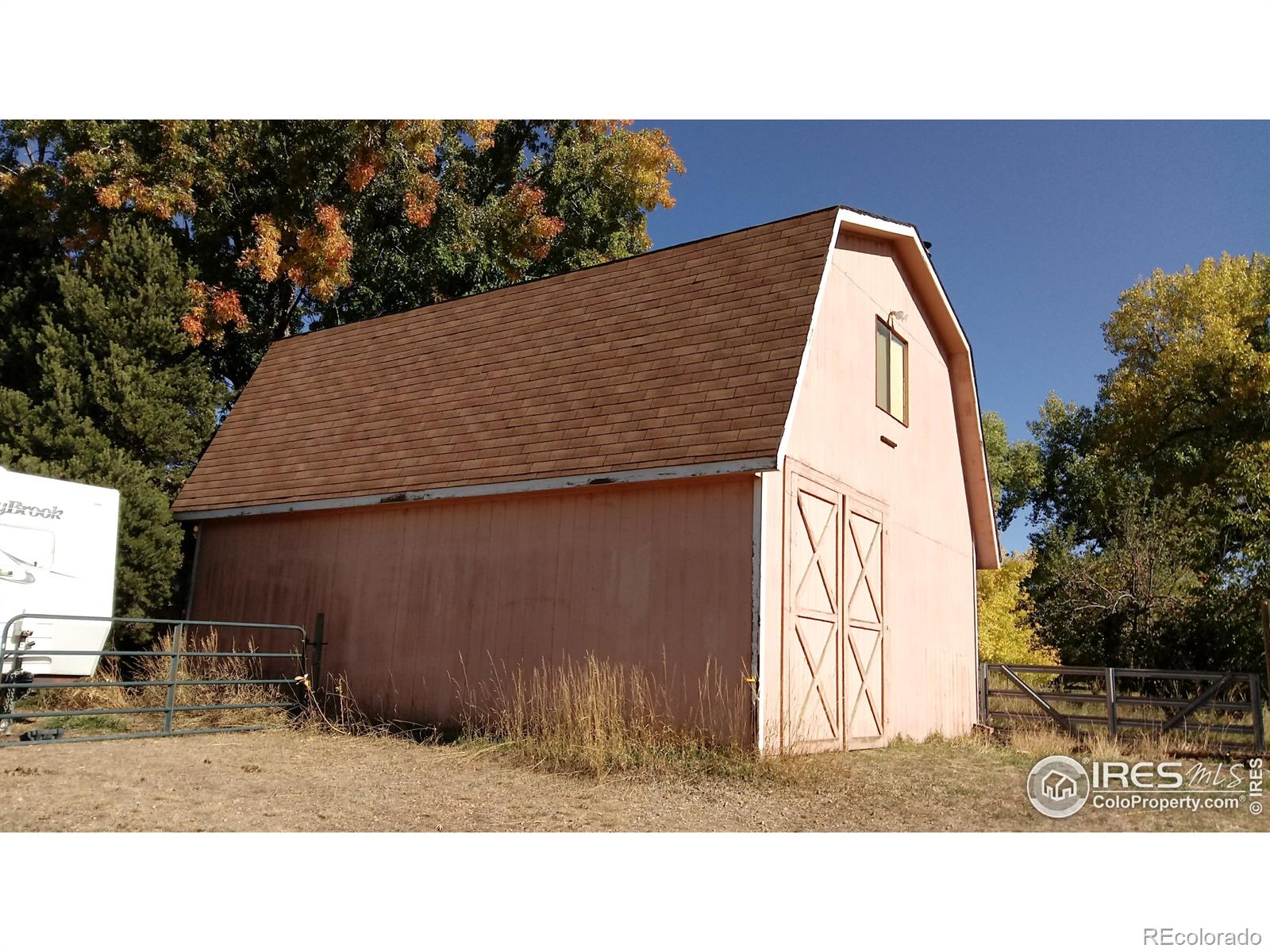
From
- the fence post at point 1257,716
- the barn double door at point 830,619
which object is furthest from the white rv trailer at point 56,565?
the fence post at point 1257,716

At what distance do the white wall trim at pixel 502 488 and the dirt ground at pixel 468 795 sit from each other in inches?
109

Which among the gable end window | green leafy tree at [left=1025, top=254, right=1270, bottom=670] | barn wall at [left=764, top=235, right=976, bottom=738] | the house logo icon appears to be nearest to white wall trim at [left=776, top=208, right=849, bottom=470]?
barn wall at [left=764, top=235, right=976, bottom=738]

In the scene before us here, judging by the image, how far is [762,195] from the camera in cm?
1435

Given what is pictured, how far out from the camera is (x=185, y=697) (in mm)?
12844

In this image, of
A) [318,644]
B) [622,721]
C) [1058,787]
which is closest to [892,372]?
[622,721]

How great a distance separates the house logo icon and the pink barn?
2211 millimetres

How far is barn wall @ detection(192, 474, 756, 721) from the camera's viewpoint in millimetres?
9805

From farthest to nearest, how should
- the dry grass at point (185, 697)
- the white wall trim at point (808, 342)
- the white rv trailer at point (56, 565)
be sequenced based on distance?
the dry grass at point (185, 697)
the white rv trailer at point (56, 565)
the white wall trim at point (808, 342)

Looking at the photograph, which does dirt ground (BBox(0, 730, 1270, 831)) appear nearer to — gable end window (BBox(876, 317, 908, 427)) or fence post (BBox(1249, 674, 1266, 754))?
gable end window (BBox(876, 317, 908, 427))

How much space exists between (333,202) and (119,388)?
755cm

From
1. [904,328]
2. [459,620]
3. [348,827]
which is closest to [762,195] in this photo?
[904,328]

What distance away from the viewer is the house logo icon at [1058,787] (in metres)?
7.77

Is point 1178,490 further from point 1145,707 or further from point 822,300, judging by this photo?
point 822,300

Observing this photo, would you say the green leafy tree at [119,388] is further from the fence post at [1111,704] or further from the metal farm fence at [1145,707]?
the fence post at [1111,704]
